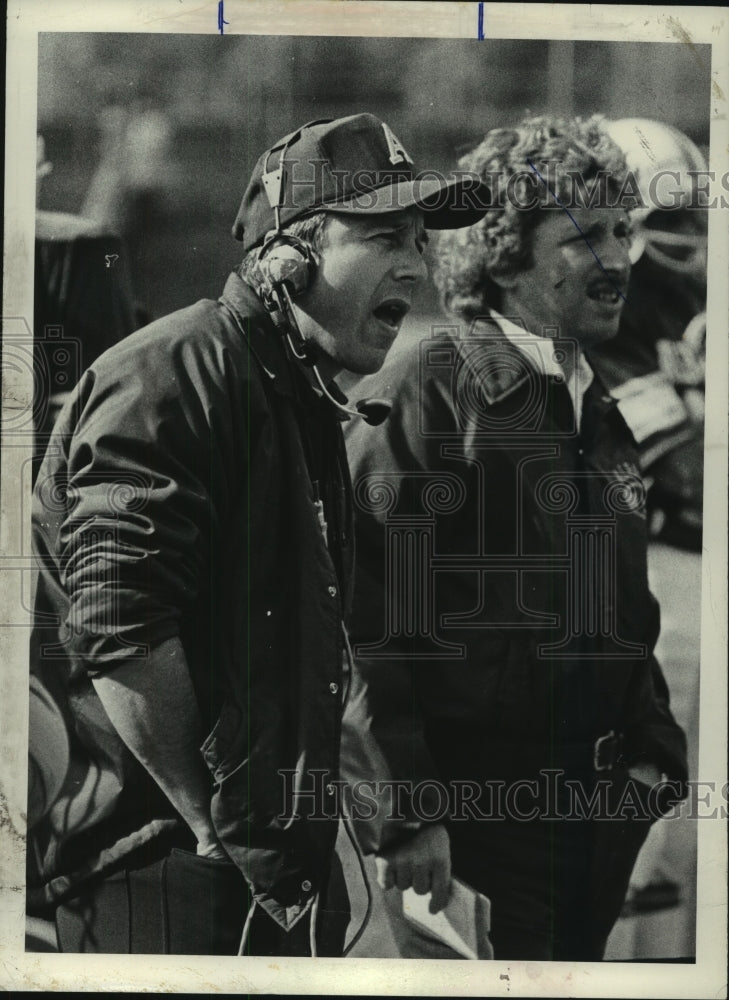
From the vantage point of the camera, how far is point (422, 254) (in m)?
3.22

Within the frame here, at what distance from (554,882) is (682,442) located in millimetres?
1421

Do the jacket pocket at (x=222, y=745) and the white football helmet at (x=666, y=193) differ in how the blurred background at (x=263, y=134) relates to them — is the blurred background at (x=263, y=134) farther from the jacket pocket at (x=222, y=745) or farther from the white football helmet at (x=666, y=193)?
the jacket pocket at (x=222, y=745)

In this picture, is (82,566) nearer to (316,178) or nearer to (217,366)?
(217,366)

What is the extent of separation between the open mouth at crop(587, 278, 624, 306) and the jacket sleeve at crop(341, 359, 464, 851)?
0.57m

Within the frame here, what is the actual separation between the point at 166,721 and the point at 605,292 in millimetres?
1878

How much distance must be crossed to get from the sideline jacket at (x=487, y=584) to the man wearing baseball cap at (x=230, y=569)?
11 centimetres

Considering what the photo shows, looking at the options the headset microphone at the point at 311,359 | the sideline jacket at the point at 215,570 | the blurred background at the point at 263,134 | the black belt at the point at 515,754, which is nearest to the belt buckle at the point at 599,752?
the black belt at the point at 515,754

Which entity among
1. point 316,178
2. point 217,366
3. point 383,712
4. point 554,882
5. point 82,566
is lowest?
point 554,882

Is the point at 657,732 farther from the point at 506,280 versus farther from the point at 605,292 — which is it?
the point at 506,280

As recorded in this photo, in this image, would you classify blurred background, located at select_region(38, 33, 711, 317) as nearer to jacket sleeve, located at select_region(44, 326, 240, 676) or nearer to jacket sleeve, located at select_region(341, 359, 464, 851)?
jacket sleeve, located at select_region(44, 326, 240, 676)

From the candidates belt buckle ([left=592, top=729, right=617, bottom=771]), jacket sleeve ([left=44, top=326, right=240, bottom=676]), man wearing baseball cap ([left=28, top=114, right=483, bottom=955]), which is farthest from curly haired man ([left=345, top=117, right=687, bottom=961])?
jacket sleeve ([left=44, top=326, right=240, bottom=676])

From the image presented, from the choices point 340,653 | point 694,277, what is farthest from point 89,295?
point 694,277

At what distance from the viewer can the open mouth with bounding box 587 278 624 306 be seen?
3.26 metres

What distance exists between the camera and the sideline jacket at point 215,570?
124 inches
